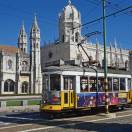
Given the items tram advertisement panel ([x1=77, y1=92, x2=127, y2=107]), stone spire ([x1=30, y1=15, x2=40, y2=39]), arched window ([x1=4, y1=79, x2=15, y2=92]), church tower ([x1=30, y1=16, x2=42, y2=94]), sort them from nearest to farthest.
→ 1. tram advertisement panel ([x1=77, y1=92, x2=127, y2=107])
2. arched window ([x1=4, y1=79, x2=15, y2=92])
3. church tower ([x1=30, y1=16, x2=42, y2=94])
4. stone spire ([x1=30, y1=15, x2=40, y2=39])

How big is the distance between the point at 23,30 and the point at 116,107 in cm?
7620

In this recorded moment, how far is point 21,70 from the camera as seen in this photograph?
82312mm

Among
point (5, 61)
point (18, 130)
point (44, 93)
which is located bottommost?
point (18, 130)

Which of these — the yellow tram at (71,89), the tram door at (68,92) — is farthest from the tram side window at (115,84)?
the tram door at (68,92)

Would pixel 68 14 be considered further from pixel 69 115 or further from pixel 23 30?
pixel 69 115

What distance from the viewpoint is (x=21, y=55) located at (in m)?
84.7

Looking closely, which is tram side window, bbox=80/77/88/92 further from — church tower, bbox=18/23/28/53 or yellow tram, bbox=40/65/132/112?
church tower, bbox=18/23/28/53

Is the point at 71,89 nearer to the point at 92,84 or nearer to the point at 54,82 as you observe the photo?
the point at 54,82

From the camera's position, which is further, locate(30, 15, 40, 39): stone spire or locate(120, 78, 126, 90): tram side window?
locate(30, 15, 40, 39): stone spire

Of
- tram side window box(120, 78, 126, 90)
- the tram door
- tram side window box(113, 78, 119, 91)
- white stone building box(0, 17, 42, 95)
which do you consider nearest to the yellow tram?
the tram door

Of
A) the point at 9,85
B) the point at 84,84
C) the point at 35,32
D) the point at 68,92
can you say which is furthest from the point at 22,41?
the point at 68,92

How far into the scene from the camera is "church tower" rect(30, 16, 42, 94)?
8212 centimetres

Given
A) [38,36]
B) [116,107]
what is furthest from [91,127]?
[38,36]

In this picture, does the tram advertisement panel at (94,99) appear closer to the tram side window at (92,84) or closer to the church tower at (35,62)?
the tram side window at (92,84)
